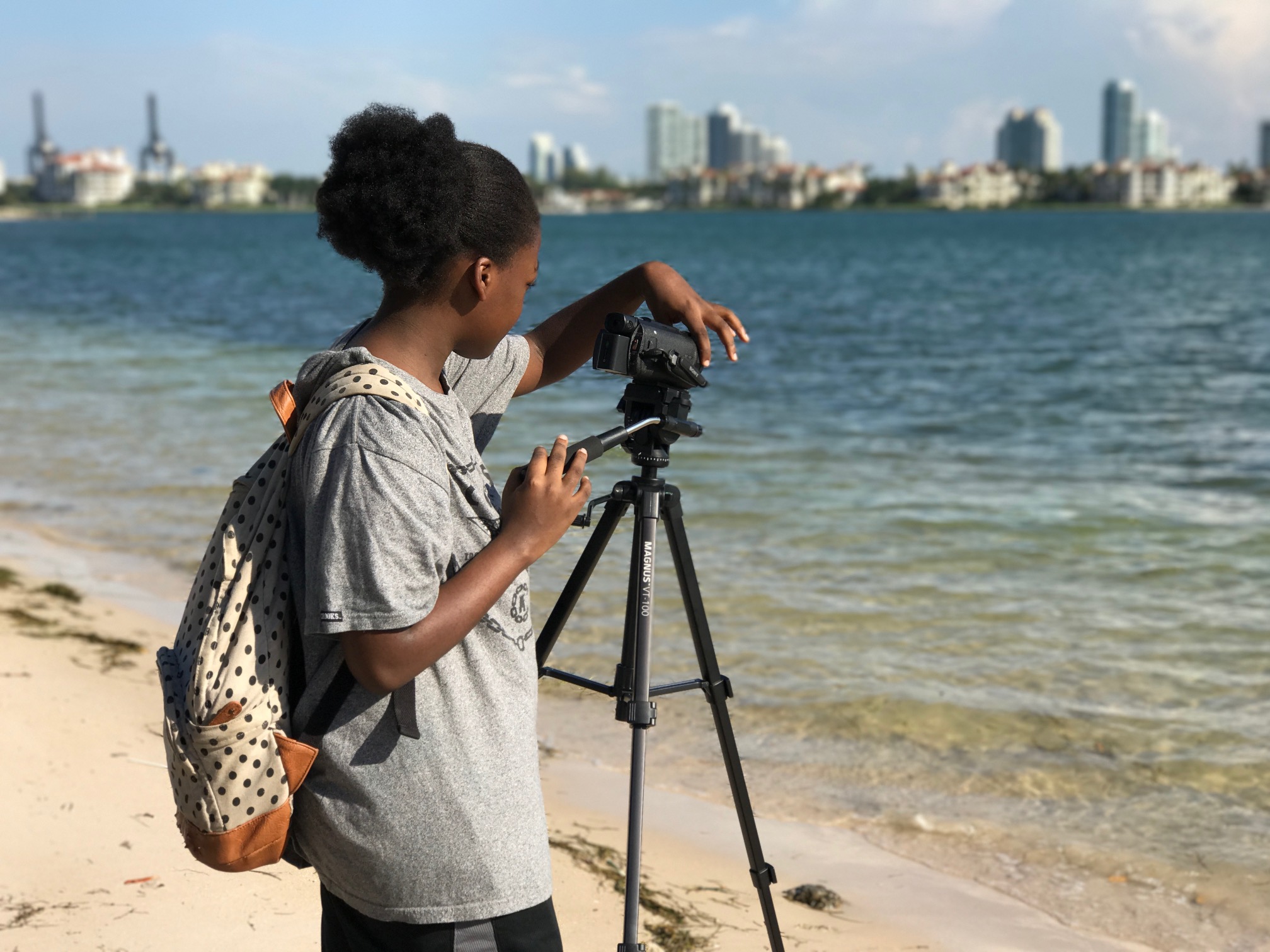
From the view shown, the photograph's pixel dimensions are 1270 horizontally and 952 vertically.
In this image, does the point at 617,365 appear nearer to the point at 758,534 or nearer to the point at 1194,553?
the point at 758,534

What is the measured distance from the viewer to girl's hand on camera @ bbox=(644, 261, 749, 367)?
2.12 metres

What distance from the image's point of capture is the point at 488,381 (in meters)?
2.07

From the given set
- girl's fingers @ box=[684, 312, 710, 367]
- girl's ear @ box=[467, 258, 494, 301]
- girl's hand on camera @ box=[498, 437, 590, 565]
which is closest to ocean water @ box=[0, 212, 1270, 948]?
girl's fingers @ box=[684, 312, 710, 367]

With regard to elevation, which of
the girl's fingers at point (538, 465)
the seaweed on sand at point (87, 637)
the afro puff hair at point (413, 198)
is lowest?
the seaweed on sand at point (87, 637)

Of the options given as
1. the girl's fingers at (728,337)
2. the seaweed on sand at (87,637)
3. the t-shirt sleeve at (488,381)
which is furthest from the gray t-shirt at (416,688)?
the seaweed on sand at (87,637)

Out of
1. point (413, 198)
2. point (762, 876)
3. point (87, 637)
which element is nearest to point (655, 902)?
point (762, 876)

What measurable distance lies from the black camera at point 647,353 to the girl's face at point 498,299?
0.96 feet

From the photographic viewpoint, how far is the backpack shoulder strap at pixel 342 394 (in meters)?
1.46

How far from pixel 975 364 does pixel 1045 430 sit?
5669mm

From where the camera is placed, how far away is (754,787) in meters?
3.96

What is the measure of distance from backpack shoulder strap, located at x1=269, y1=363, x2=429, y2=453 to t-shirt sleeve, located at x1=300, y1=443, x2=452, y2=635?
0.23ft

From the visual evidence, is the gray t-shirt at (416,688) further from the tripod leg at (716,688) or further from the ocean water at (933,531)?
the ocean water at (933,531)

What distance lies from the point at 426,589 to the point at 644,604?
0.80 meters

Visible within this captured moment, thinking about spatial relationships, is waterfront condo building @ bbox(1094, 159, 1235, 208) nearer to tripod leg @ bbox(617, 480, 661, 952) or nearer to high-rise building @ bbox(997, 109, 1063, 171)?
high-rise building @ bbox(997, 109, 1063, 171)
